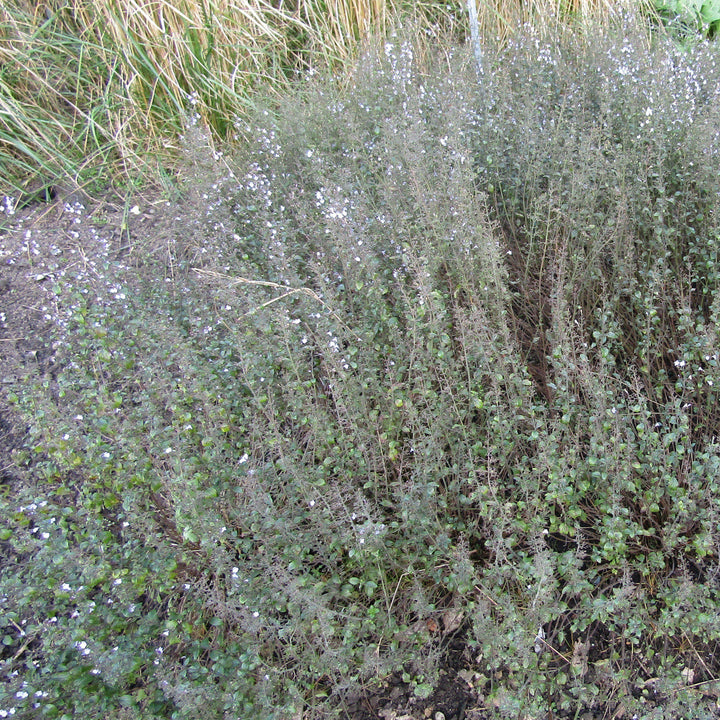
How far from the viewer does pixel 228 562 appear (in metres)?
1.92

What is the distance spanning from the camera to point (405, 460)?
7.32ft

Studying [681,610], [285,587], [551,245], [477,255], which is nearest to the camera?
[681,610]

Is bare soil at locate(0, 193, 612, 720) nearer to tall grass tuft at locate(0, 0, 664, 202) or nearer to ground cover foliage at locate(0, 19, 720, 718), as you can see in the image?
ground cover foliage at locate(0, 19, 720, 718)

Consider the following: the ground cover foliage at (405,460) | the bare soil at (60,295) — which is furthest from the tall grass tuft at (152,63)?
the ground cover foliage at (405,460)

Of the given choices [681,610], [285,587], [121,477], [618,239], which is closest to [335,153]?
[618,239]

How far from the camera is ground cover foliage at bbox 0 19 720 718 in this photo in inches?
69.0

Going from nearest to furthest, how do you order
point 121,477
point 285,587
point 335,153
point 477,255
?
point 285,587 < point 121,477 < point 477,255 < point 335,153

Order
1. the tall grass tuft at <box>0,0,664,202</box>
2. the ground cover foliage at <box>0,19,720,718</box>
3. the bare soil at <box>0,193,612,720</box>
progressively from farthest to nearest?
the tall grass tuft at <box>0,0,664,202</box> → the bare soil at <box>0,193,612,720</box> → the ground cover foliage at <box>0,19,720,718</box>

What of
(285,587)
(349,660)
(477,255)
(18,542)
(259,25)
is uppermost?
(259,25)

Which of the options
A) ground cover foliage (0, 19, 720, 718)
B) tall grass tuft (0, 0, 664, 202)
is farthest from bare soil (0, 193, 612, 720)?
tall grass tuft (0, 0, 664, 202)

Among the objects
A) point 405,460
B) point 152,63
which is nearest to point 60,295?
point 405,460

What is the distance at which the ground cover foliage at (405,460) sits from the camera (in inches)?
69.0

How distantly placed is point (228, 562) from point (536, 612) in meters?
0.91

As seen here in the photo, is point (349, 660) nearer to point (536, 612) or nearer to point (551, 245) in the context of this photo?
point (536, 612)
